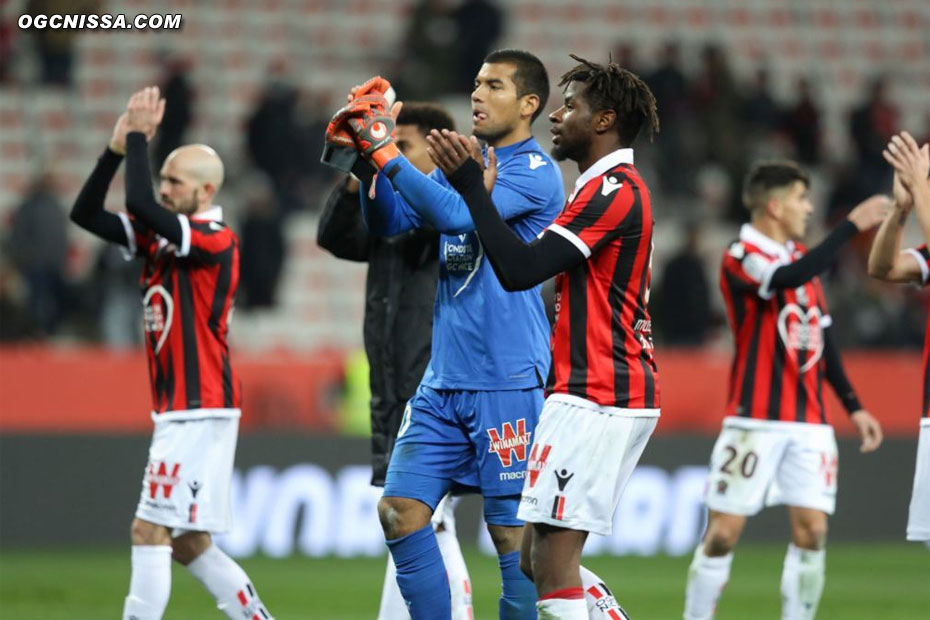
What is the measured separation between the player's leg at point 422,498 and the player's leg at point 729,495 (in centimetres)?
234

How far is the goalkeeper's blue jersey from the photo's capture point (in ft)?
20.5

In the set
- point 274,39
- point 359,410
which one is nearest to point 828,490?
point 359,410

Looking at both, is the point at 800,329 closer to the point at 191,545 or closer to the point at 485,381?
the point at 485,381

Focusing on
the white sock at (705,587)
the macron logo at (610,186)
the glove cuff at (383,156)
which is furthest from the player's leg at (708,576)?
the glove cuff at (383,156)

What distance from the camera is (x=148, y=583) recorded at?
7062mm

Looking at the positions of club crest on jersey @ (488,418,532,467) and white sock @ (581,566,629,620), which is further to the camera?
club crest on jersey @ (488,418,532,467)

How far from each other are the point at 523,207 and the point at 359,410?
830 centimetres

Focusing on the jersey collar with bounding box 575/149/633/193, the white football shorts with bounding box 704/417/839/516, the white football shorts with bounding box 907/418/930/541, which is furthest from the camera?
the white football shorts with bounding box 704/417/839/516

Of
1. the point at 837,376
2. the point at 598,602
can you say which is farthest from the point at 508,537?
the point at 837,376

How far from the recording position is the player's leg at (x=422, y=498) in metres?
6.17

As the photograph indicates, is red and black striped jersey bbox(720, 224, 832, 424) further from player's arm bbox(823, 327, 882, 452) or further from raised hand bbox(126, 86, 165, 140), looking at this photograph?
raised hand bbox(126, 86, 165, 140)

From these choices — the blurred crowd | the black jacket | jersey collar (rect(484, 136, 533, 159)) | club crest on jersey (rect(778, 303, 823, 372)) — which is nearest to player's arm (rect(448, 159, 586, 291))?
jersey collar (rect(484, 136, 533, 159))

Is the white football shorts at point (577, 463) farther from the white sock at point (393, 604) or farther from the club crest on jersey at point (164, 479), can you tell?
the club crest on jersey at point (164, 479)

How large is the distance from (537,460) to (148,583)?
230 centimetres
